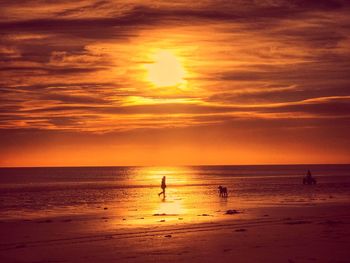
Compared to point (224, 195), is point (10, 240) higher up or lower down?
lower down

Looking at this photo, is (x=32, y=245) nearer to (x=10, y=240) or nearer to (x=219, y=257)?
(x=10, y=240)

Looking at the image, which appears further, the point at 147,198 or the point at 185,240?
the point at 147,198

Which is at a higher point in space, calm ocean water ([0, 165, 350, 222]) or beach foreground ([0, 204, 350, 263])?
calm ocean water ([0, 165, 350, 222])

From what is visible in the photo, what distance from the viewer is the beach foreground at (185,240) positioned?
17797mm

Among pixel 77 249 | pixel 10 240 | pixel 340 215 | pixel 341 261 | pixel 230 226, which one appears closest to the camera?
pixel 341 261

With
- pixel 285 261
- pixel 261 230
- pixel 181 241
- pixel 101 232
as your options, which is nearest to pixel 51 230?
pixel 101 232

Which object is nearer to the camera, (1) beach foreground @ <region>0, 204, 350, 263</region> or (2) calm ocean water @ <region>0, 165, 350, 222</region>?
(1) beach foreground @ <region>0, 204, 350, 263</region>

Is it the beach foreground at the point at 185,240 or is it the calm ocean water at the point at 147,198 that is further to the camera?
the calm ocean water at the point at 147,198

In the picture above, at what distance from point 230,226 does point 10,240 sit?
9.35 meters

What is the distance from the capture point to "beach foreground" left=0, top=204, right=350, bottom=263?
1780 centimetres

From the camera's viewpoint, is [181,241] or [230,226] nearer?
[181,241]

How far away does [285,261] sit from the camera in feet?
55.4

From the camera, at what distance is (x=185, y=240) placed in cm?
2116

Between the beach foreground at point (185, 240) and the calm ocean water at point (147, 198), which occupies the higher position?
the calm ocean water at point (147, 198)
